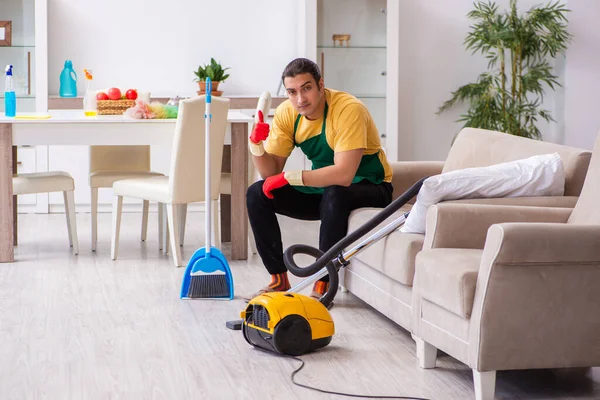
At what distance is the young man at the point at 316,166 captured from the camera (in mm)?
3775

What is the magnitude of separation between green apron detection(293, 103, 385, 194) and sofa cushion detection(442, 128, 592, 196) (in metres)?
0.30

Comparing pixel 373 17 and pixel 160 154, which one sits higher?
pixel 373 17

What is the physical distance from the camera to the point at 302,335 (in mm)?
3076

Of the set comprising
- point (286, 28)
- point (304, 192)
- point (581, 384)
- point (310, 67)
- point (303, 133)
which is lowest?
point (581, 384)

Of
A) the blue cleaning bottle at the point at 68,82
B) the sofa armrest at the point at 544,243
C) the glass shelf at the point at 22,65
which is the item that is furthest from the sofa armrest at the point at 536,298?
the glass shelf at the point at 22,65

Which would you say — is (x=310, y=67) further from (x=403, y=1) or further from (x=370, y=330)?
(x=403, y=1)

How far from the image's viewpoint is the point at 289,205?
4.00m

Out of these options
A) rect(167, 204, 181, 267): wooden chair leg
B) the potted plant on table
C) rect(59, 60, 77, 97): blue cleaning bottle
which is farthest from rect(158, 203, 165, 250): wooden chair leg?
rect(59, 60, 77, 97): blue cleaning bottle

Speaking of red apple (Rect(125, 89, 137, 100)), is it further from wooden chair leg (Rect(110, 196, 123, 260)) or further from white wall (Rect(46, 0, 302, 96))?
white wall (Rect(46, 0, 302, 96))

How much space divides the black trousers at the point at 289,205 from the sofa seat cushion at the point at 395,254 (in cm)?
20

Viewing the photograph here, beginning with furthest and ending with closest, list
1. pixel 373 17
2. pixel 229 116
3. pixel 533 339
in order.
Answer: pixel 373 17
pixel 229 116
pixel 533 339

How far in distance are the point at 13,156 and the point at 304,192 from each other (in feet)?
6.33

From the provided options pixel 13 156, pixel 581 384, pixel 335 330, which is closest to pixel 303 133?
pixel 335 330

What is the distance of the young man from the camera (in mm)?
3775
